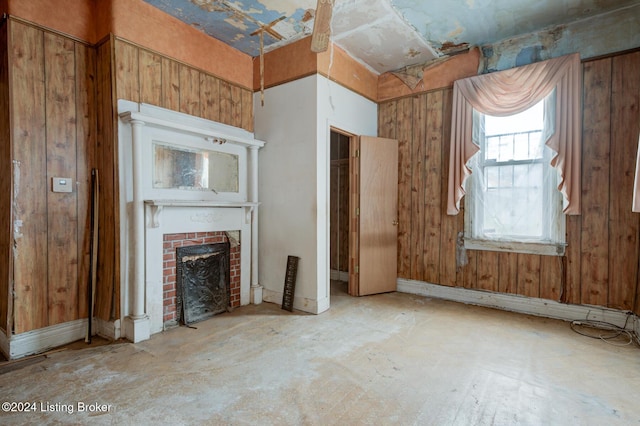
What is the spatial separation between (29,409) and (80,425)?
1.36 ft

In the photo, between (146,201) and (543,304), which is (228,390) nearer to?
(146,201)

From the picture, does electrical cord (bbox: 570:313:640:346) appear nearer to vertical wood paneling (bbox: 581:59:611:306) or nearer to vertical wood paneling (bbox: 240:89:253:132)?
vertical wood paneling (bbox: 581:59:611:306)

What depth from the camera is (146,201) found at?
279 centimetres

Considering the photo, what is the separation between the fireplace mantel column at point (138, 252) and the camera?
8.93ft

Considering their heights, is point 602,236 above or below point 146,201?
below

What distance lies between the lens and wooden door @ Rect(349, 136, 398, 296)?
4.11 m

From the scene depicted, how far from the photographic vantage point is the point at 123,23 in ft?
9.00

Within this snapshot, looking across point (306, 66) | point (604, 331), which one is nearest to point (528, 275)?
point (604, 331)

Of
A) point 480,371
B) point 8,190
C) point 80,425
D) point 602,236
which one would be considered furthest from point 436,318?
point 8,190

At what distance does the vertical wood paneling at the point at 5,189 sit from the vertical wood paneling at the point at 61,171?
242 mm

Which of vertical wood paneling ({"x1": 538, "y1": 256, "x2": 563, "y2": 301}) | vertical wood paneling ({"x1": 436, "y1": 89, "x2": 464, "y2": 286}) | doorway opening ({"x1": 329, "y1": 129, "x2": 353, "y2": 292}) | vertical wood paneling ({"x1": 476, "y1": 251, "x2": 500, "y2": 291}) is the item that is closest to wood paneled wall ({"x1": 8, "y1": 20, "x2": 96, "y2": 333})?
doorway opening ({"x1": 329, "y1": 129, "x2": 353, "y2": 292})

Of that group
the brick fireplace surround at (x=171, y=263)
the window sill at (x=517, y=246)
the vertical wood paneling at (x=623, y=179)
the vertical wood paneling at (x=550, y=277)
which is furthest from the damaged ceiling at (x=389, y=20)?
the vertical wood paneling at (x=550, y=277)

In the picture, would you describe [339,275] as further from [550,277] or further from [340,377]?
[340,377]

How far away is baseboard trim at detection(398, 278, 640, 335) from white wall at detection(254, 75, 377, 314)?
4.61ft
